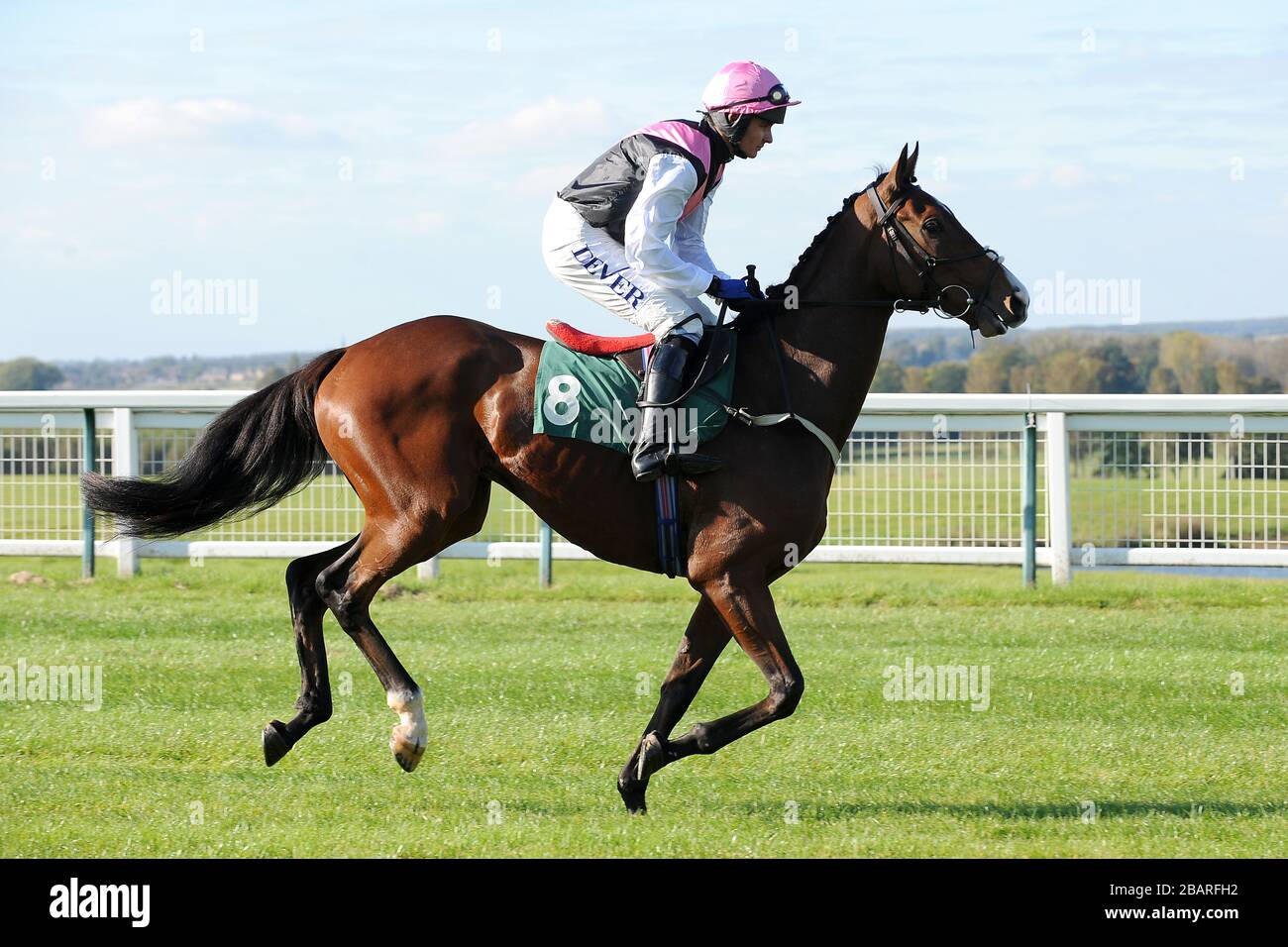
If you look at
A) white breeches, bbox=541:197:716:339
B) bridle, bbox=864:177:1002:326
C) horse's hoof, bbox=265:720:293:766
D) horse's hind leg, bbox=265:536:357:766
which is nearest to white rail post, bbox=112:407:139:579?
horse's hind leg, bbox=265:536:357:766

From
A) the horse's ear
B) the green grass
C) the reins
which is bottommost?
the green grass

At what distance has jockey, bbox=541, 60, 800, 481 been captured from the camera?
5141mm

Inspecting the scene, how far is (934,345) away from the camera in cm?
4966

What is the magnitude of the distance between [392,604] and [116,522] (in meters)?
4.19

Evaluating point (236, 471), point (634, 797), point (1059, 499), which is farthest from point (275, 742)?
point (1059, 499)

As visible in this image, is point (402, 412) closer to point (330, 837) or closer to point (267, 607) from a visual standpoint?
point (330, 837)

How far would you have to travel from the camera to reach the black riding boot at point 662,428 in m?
5.14

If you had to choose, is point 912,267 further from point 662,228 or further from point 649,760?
point 649,760

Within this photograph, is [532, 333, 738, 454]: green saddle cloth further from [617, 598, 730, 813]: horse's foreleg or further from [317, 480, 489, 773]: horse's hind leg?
[617, 598, 730, 813]: horse's foreleg

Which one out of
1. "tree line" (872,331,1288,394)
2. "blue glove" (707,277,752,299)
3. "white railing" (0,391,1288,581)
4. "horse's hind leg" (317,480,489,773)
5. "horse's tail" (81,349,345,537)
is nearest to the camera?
"horse's hind leg" (317,480,489,773)

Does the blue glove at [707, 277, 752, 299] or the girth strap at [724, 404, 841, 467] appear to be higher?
the blue glove at [707, 277, 752, 299]

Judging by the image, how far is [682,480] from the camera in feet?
17.1

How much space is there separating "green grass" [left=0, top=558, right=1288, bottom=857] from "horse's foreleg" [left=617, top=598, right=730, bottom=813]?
11 cm

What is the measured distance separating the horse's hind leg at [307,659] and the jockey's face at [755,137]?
1977mm
